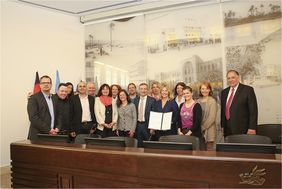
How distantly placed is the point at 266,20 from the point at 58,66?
13.5 feet

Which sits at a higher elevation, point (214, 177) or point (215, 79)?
point (215, 79)

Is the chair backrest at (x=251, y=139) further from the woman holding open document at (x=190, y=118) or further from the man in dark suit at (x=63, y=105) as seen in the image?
the man in dark suit at (x=63, y=105)

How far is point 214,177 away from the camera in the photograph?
189cm

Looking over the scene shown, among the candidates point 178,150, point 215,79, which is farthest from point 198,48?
point 178,150

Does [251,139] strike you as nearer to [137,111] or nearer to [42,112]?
[137,111]

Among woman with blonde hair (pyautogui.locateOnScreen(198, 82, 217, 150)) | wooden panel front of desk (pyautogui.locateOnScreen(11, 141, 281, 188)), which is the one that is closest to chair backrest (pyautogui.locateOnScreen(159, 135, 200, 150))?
wooden panel front of desk (pyautogui.locateOnScreen(11, 141, 281, 188))

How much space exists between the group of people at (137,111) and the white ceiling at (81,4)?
1.76 m

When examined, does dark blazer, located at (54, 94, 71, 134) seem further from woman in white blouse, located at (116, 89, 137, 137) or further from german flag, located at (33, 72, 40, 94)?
german flag, located at (33, 72, 40, 94)

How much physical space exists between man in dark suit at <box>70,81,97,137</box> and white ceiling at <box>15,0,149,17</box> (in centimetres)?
188

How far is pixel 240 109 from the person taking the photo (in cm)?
364

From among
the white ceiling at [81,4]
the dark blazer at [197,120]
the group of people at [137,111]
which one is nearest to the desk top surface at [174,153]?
the group of people at [137,111]

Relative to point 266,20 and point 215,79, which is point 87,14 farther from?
point 266,20

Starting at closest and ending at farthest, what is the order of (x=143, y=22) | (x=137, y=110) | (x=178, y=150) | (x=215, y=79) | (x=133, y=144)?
(x=178, y=150), (x=133, y=144), (x=137, y=110), (x=215, y=79), (x=143, y=22)

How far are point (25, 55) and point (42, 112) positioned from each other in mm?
1891
